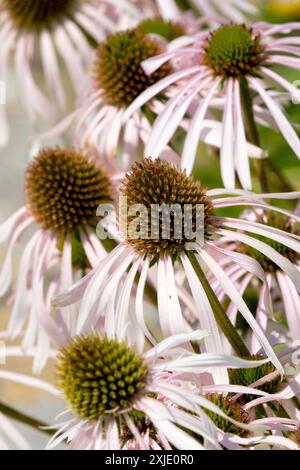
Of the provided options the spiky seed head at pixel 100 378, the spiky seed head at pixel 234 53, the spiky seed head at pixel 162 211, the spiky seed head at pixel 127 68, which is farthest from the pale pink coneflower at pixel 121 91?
the spiky seed head at pixel 100 378

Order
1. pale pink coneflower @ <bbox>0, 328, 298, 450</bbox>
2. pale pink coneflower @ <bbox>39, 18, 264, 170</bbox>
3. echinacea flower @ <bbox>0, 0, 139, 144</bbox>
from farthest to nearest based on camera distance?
echinacea flower @ <bbox>0, 0, 139, 144</bbox> → pale pink coneflower @ <bbox>39, 18, 264, 170</bbox> → pale pink coneflower @ <bbox>0, 328, 298, 450</bbox>

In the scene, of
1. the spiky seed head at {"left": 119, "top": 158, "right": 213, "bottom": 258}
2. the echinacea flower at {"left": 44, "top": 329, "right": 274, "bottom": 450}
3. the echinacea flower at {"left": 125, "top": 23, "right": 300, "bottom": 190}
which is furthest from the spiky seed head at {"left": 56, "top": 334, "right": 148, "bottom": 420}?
the echinacea flower at {"left": 125, "top": 23, "right": 300, "bottom": 190}

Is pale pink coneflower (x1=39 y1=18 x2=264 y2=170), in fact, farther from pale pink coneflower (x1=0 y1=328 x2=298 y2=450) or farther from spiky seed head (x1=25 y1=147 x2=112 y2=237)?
pale pink coneflower (x1=0 y1=328 x2=298 y2=450)

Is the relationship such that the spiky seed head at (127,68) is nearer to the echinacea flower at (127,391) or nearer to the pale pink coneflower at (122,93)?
the pale pink coneflower at (122,93)

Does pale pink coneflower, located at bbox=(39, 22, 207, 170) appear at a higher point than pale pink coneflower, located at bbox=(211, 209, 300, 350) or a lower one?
higher

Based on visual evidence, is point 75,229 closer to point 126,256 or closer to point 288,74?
point 126,256

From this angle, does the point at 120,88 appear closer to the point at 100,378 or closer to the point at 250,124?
the point at 250,124
